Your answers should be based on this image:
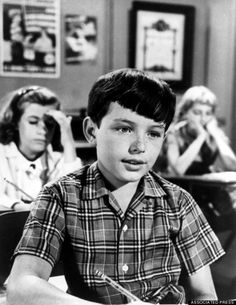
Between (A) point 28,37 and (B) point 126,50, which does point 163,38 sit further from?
(A) point 28,37

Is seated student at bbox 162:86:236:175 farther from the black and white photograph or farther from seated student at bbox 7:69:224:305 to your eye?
seated student at bbox 7:69:224:305

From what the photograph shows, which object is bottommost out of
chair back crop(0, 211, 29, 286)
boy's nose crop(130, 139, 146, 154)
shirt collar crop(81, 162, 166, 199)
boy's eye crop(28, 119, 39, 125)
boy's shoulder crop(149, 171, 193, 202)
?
chair back crop(0, 211, 29, 286)

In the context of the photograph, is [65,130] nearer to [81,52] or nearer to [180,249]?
[81,52]

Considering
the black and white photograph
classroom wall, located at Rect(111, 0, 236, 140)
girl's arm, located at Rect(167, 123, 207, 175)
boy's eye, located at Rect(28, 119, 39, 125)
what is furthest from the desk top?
boy's eye, located at Rect(28, 119, 39, 125)

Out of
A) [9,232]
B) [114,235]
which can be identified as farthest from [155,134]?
[9,232]

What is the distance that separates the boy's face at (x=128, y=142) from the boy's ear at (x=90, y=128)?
0.03 metres

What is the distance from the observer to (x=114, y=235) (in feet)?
2.19

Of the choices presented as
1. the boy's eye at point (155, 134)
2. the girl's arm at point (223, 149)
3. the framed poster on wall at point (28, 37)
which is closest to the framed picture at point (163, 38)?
the girl's arm at point (223, 149)

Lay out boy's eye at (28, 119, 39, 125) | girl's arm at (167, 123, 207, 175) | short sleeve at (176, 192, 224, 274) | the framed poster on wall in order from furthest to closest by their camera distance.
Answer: girl's arm at (167, 123, 207, 175)
the framed poster on wall
boy's eye at (28, 119, 39, 125)
short sleeve at (176, 192, 224, 274)

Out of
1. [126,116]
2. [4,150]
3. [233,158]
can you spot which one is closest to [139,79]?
[126,116]

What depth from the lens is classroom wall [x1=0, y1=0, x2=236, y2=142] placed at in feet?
7.27

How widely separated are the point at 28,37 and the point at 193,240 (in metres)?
1.43

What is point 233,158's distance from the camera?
2.41 meters

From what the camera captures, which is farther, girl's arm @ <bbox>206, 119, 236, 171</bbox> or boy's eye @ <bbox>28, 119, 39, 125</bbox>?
girl's arm @ <bbox>206, 119, 236, 171</bbox>
